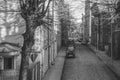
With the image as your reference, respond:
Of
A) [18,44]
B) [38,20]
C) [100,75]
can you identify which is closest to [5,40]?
[18,44]

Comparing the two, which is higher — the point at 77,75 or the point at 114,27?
the point at 114,27

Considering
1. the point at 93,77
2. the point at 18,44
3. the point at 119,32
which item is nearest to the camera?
the point at 18,44

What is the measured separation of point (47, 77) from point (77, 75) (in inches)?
125

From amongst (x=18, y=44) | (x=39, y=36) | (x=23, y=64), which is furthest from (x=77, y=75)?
(x=23, y=64)

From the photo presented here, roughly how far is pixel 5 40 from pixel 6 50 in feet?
4.68

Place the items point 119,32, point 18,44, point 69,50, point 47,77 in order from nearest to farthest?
point 18,44, point 47,77, point 119,32, point 69,50

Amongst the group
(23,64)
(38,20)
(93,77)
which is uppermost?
(38,20)

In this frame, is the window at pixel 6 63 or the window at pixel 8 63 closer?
the window at pixel 6 63

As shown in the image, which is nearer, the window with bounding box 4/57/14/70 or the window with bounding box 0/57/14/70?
the window with bounding box 0/57/14/70

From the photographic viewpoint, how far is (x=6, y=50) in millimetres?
9391

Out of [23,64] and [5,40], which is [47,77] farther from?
[23,64]

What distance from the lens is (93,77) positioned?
1506 centimetres

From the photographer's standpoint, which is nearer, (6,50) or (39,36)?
(6,50)

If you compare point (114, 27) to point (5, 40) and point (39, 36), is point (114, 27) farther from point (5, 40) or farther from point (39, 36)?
point (5, 40)
